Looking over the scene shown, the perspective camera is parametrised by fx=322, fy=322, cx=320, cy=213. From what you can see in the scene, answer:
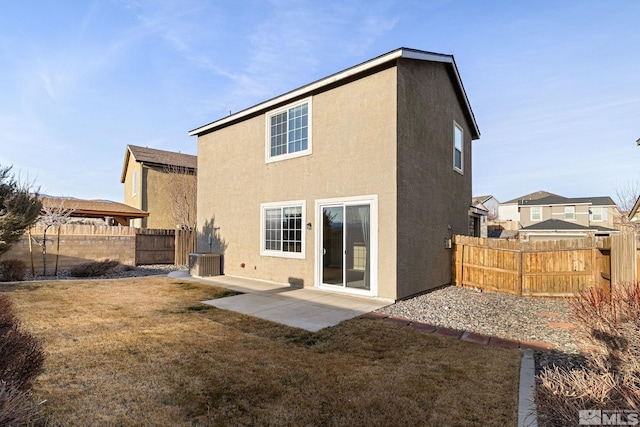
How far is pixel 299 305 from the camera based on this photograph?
7766 millimetres

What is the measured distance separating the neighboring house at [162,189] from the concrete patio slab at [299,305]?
14.6 meters

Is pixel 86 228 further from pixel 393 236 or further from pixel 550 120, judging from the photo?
pixel 550 120

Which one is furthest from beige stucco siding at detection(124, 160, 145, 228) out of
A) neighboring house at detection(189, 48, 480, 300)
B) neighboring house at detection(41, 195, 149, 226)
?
neighboring house at detection(189, 48, 480, 300)

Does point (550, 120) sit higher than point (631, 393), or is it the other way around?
point (550, 120)

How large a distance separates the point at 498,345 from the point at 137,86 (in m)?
14.8

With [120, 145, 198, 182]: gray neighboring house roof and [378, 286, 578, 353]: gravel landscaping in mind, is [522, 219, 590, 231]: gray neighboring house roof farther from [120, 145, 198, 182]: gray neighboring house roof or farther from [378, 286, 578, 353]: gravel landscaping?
[120, 145, 198, 182]: gray neighboring house roof

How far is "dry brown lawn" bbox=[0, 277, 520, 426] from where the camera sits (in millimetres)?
3090

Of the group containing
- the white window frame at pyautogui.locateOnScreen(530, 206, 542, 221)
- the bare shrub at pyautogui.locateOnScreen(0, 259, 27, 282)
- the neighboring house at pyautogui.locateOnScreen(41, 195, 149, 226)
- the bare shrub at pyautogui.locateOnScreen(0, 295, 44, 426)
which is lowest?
the bare shrub at pyautogui.locateOnScreen(0, 259, 27, 282)

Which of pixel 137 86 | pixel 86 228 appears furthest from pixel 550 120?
pixel 86 228

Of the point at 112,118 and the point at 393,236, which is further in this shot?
the point at 112,118

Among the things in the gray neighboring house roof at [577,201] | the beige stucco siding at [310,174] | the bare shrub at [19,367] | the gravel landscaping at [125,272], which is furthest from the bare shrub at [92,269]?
the gray neighboring house roof at [577,201]

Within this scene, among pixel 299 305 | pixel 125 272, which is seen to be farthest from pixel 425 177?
pixel 125 272

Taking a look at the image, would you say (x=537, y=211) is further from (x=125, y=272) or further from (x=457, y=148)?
(x=125, y=272)

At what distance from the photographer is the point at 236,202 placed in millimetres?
12477
